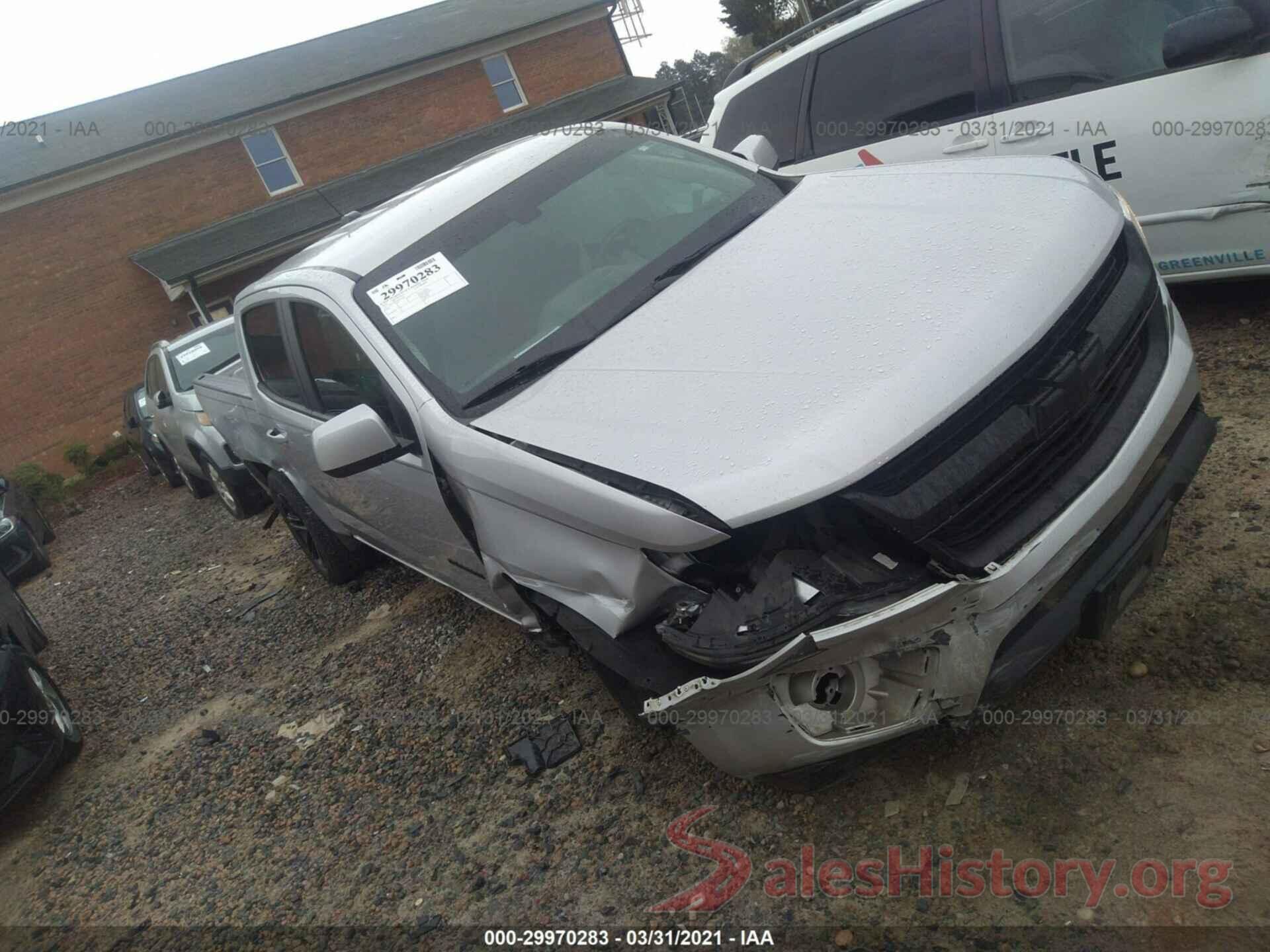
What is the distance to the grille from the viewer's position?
6.57 feet

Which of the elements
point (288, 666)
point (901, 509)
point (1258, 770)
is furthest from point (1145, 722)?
point (288, 666)

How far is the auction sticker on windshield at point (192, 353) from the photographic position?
8.30 m

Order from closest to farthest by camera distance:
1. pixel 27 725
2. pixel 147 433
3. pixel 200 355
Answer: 1. pixel 27 725
2. pixel 200 355
3. pixel 147 433

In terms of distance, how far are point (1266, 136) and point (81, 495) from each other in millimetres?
17488

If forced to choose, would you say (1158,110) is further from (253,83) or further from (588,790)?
(253,83)

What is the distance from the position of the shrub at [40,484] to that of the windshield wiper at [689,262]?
15380 millimetres

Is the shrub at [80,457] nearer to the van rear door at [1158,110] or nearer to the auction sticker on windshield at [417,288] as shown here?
the auction sticker on windshield at [417,288]

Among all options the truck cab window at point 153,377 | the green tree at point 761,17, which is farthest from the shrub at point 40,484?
the green tree at point 761,17

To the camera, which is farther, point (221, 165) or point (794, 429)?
point (221, 165)

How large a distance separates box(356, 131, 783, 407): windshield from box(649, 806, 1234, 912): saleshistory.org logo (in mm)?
1585

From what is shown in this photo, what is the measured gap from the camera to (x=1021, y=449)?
2.09 metres

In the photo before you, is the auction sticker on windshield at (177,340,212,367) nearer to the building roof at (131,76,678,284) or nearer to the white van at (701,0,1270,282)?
the white van at (701,0,1270,282)

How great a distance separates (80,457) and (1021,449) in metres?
19.5

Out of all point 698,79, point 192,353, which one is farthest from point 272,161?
point 698,79
